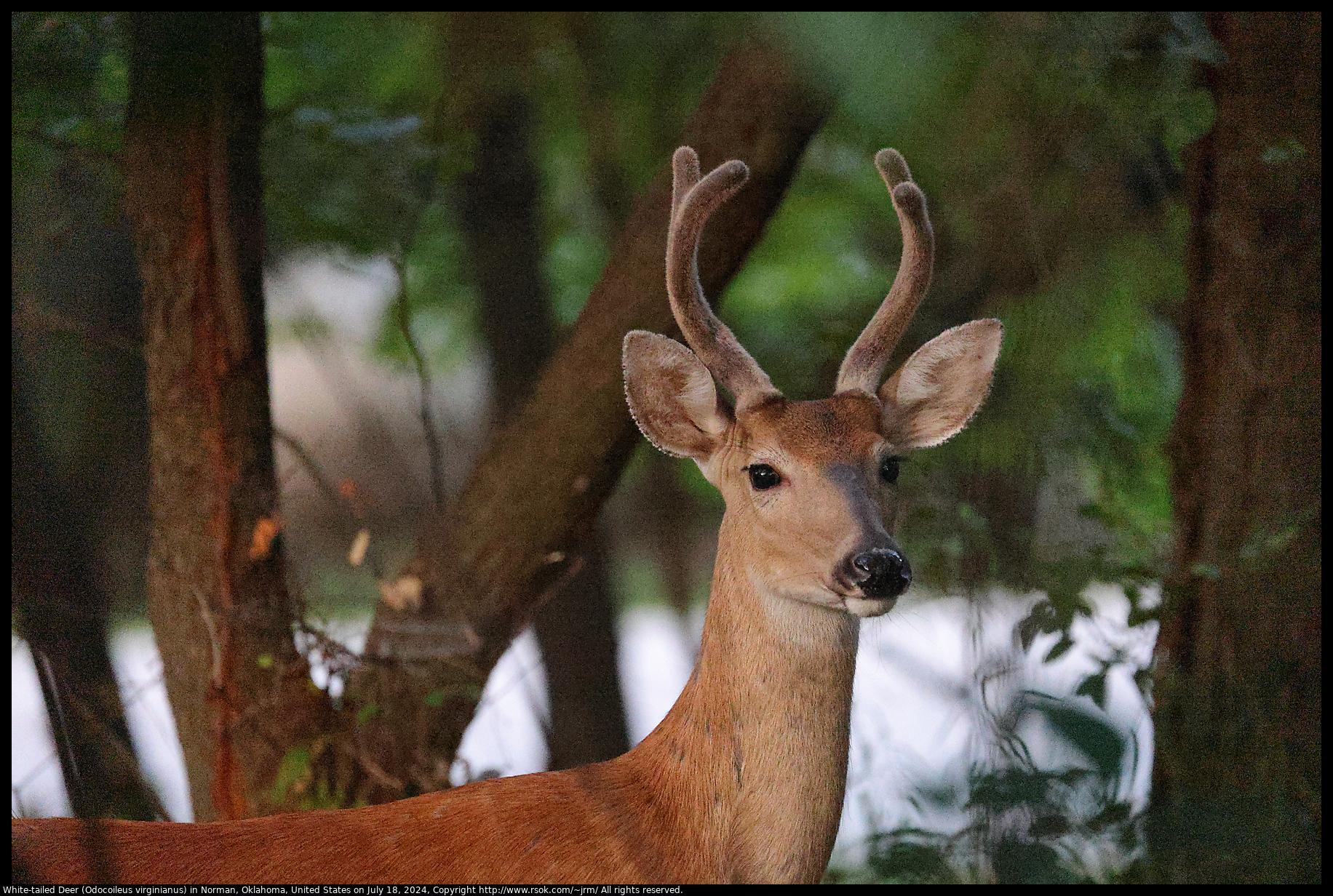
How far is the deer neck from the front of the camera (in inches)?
103

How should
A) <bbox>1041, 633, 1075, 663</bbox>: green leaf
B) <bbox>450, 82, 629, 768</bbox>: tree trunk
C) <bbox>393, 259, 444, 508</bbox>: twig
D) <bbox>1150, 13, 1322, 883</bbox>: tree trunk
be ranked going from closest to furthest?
<bbox>1041, 633, 1075, 663</bbox>: green leaf
<bbox>1150, 13, 1322, 883</bbox>: tree trunk
<bbox>393, 259, 444, 508</bbox>: twig
<bbox>450, 82, 629, 768</bbox>: tree trunk

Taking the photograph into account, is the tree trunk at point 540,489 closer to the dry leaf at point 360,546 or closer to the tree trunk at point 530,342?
the dry leaf at point 360,546

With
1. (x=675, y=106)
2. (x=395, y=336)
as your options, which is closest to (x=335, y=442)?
(x=395, y=336)

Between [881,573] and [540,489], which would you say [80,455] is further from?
[881,573]

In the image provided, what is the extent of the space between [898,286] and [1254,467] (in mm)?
1970

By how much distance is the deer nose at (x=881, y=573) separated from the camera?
8.13ft

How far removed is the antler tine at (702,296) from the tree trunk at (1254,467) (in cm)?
192

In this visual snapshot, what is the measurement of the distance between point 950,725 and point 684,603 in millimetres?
3205

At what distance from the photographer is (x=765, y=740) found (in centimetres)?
267

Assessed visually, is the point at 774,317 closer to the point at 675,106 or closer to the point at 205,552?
the point at 675,106

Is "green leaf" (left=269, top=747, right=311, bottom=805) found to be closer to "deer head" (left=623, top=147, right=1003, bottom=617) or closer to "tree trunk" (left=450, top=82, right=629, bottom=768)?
"deer head" (left=623, top=147, right=1003, bottom=617)

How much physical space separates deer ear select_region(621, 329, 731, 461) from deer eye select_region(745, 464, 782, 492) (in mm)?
191

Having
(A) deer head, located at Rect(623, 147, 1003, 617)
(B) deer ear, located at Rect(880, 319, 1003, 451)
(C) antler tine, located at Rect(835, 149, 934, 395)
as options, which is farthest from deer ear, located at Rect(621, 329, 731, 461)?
(B) deer ear, located at Rect(880, 319, 1003, 451)

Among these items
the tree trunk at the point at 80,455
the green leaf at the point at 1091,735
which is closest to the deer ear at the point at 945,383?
the green leaf at the point at 1091,735
